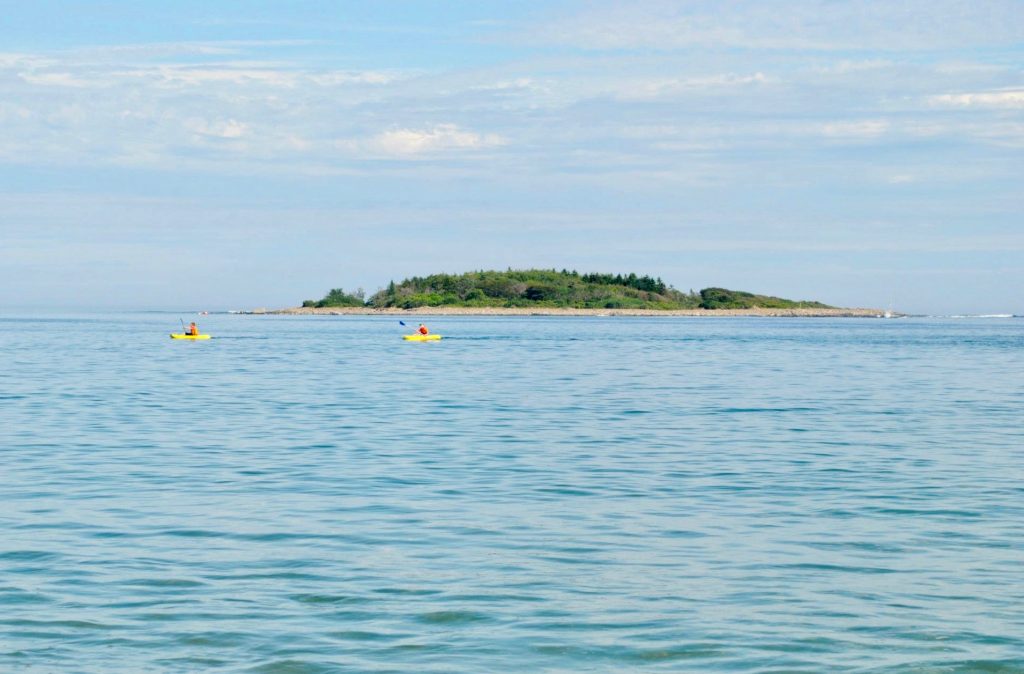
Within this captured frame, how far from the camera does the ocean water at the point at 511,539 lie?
12.9m

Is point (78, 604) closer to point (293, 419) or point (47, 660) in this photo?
point (47, 660)

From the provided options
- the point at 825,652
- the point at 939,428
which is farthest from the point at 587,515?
the point at 939,428

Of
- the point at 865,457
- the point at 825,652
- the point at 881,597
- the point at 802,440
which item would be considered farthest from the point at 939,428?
the point at 825,652

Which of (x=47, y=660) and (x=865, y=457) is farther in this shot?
(x=865, y=457)

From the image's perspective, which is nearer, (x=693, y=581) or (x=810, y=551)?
(x=693, y=581)

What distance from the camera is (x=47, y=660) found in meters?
12.3

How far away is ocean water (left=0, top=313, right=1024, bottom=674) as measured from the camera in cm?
1286

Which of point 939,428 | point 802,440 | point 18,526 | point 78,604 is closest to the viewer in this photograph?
point 78,604

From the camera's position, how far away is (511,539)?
18.4 metres

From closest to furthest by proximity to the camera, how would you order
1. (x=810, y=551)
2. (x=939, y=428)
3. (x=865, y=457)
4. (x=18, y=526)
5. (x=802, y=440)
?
(x=810, y=551) < (x=18, y=526) < (x=865, y=457) < (x=802, y=440) < (x=939, y=428)

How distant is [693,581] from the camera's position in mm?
15508

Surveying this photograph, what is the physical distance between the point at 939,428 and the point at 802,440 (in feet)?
17.0

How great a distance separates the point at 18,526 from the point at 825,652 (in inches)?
472

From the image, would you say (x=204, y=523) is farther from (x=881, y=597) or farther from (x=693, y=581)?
(x=881, y=597)
